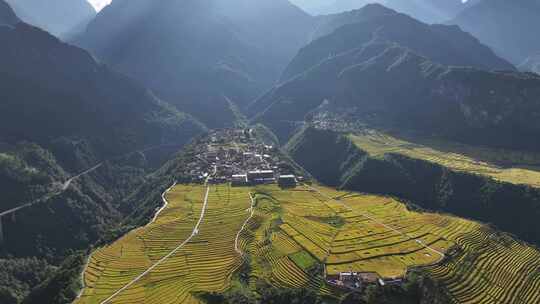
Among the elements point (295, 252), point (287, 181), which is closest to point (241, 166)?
point (287, 181)

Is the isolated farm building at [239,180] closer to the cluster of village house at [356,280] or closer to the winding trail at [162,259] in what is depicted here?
the winding trail at [162,259]

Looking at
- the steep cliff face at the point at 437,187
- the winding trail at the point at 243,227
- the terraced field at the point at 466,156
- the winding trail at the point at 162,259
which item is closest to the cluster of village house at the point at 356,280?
the winding trail at the point at 243,227

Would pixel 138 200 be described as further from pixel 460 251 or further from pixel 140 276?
pixel 460 251

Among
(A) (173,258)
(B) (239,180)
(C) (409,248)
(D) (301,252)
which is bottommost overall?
(A) (173,258)

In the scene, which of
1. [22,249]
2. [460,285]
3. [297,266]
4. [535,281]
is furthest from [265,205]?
[22,249]

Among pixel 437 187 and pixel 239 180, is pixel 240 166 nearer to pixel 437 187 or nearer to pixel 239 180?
pixel 239 180

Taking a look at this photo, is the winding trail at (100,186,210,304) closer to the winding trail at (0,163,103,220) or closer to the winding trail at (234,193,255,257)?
the winding trail at (234,193,255,257)
